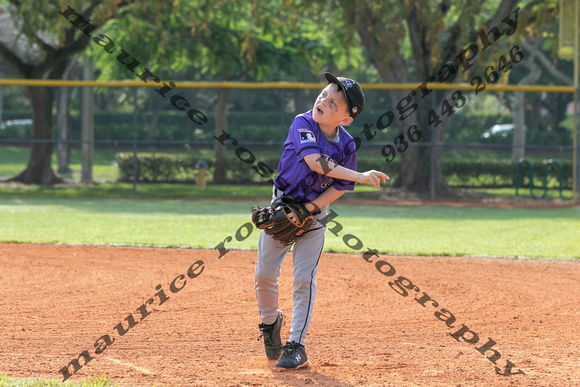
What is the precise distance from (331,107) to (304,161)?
369 mm

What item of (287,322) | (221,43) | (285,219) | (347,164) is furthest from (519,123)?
(285,219)

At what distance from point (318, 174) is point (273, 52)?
58.1 feet

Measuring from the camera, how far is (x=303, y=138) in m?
4.20

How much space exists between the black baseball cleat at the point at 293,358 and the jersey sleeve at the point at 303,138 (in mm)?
1171

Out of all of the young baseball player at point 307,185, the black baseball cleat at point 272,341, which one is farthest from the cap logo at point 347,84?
the black baseball cleat at point 272,341

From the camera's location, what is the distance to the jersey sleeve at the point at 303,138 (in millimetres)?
4156

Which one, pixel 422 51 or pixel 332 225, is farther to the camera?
pixel 422 51

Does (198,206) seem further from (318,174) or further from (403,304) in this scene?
(318,174)

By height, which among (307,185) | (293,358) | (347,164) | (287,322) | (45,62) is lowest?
(287,322)

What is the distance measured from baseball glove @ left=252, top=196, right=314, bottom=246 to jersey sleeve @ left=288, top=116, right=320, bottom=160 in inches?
11.9

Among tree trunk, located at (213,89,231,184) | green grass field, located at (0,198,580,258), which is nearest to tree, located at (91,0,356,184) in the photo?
tree trunk, located at (213,89,231,184)

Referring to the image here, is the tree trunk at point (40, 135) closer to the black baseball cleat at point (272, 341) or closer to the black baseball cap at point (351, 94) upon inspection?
the black baseball cleat at point (272, 341)

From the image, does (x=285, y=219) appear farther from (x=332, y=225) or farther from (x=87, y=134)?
(x=87, y=134)

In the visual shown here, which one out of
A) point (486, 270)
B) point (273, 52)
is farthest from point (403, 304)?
point (273, 52)
